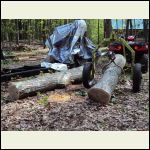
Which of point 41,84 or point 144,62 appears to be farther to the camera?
point 144,62

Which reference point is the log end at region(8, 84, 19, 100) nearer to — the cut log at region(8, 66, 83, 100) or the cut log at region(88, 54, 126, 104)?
the cut log at region(8, 66, 83, 100)

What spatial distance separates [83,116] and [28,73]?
3.91m

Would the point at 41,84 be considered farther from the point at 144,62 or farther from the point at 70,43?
the point at 70,43

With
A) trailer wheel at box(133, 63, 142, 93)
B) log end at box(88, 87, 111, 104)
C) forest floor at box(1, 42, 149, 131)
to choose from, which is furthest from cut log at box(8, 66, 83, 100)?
trailer wheel at box(133, 63, 142, 93)

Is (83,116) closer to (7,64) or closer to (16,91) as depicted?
(16,91)

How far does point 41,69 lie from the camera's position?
994cm

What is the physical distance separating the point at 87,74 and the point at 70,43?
3764 millimetres

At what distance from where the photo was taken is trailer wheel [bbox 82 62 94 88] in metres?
7.73

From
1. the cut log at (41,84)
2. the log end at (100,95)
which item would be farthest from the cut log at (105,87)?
the cut log at (41,84)

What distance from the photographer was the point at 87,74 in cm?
773

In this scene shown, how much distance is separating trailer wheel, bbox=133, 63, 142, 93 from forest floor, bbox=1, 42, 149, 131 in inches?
5.6

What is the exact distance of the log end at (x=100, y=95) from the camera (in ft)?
21.3

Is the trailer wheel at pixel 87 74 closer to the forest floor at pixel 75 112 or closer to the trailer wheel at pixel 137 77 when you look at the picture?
the forest floor at pixel 75 112

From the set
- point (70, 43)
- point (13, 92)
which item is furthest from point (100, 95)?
point (70, 43)
